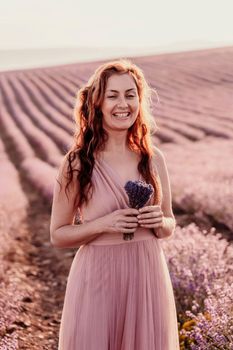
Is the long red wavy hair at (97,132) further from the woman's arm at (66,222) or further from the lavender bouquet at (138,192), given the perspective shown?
the lavender bouquet at (138,192)

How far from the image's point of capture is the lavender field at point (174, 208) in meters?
4.69

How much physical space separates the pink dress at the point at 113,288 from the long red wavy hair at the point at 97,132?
5cm

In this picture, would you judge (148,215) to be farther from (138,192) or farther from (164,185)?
(164,185)

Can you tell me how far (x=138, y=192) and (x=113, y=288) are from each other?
40 centimetres

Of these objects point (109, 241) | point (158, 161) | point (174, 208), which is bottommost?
point (174, 208)

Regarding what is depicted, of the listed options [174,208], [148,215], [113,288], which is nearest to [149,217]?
[148,215]

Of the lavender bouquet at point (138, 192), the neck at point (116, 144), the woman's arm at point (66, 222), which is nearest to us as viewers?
the lavender bouquet at point (138, 192)

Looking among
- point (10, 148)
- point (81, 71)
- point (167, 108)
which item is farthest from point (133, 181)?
point (81, 71)

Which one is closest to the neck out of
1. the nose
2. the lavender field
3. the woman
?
the woman

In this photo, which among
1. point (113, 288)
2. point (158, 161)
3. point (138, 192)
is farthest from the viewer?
point (158, 161)

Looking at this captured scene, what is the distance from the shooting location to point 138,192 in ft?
7.79

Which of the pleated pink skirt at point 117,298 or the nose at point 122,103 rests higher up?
the nose at point 122,103

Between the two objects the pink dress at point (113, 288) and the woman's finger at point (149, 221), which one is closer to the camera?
the woman's finger at point (149, 221)

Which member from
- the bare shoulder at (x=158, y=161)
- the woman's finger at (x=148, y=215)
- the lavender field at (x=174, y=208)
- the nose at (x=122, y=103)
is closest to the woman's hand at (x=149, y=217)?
the woman's finger at (x=148, y=215)
